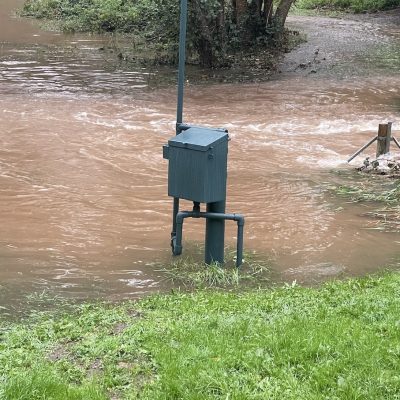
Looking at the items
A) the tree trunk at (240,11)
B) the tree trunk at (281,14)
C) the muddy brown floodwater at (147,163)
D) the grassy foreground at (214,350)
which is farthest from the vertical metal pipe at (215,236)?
the tree trunk at (281,14)

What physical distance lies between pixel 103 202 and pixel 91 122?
207 inches

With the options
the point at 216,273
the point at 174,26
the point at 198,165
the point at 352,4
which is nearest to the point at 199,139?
the point at 198,165

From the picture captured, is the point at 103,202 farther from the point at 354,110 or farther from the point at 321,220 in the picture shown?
the point at 354,110

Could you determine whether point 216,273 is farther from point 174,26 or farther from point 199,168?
point 174,26

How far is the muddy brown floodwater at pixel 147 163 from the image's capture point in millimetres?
8203

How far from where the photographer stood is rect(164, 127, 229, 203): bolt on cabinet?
7062mm

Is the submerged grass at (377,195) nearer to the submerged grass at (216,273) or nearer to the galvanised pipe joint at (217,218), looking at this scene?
the submerged grass at (216,273)

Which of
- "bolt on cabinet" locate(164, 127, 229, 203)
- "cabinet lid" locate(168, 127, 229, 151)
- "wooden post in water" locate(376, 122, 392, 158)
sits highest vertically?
"cabinet lid" locate(168, 127, 229, 151)

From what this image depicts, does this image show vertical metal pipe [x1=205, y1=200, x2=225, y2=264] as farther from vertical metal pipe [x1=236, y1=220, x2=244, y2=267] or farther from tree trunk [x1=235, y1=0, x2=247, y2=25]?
tree trunk [x1=235, y1=0, x2=247, y2=25]

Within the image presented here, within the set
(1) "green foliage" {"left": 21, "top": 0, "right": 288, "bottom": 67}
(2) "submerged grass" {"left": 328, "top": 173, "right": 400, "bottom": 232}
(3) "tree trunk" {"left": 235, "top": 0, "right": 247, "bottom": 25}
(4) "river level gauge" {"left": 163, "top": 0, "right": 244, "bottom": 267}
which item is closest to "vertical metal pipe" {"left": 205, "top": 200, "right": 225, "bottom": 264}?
(4) "river level gauge" {"left": 163, "top": 0, "right": 244, "bottom": 267}

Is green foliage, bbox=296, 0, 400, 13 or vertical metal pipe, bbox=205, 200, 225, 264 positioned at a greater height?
green foliage, bbox=296, 0, 400, 13

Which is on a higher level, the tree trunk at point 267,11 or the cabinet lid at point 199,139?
the tree trunk at point 267,11

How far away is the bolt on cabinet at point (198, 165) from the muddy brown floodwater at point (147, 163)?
993 millimetres

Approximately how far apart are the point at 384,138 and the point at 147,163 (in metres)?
3.72
